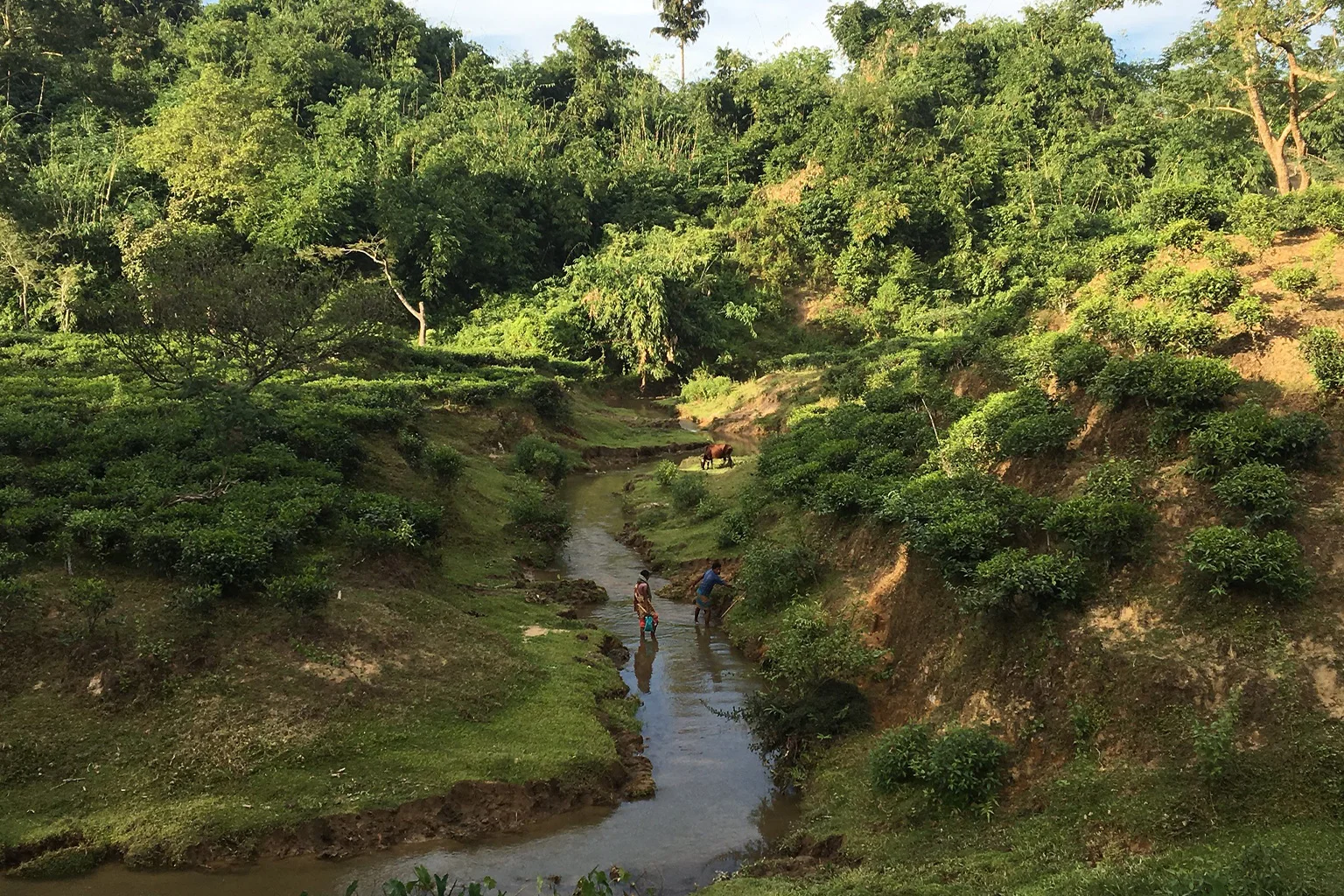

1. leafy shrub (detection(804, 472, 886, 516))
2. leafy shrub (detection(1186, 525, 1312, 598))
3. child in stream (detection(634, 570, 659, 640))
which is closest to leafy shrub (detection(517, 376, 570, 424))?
child in stream (detection(634, 570, 659, 640))

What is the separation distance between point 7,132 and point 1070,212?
58.6m

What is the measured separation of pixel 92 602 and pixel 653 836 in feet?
27.1

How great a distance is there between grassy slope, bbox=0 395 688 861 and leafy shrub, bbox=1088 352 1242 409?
9.66 m

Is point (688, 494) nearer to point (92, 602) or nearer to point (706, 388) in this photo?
point (92, 602)

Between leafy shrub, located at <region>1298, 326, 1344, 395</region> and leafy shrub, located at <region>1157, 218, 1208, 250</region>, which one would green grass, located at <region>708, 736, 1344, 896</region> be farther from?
leafy shrub, located at <region>1157, 218, 1208, 250</region>

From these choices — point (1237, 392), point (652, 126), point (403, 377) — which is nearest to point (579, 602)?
point (1237, 392)

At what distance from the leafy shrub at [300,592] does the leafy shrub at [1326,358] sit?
15.3 meters

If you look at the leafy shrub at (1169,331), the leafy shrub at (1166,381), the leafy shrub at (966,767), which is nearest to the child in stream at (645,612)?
the leafy shrub at (966,767)

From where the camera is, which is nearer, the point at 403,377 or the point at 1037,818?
the point at 1037,818

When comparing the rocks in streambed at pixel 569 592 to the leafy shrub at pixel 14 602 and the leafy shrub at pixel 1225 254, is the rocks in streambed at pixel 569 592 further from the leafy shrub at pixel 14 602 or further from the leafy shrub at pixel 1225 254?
the leafy shrub at pixel 1225 254

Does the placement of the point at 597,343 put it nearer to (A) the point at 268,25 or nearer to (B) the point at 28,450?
(B) the point at 28,450

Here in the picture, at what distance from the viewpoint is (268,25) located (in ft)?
217

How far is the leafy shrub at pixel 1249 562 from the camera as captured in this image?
9617mm

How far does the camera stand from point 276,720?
1106 centimetres
